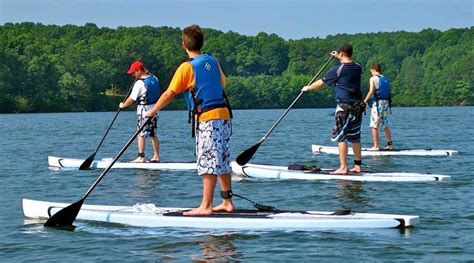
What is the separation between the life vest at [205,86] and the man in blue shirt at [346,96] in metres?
4.48

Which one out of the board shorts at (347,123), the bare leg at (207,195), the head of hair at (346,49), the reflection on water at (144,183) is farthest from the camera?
the board shorts at (347,123)

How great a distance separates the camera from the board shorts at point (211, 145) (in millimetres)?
10992

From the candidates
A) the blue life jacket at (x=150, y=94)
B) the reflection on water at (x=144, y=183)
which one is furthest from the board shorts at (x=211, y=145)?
the blue life jacket at (x=150, y=94)

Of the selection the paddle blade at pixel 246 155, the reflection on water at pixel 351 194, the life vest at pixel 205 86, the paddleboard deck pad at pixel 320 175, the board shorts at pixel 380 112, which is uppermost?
the life vest at pixel 205 86

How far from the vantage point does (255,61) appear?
189 meters

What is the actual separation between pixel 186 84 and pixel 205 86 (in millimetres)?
218

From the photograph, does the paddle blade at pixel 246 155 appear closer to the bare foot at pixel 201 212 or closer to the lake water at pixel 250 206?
the lake water at pixel 250 206

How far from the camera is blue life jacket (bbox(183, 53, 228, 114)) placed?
426 inches

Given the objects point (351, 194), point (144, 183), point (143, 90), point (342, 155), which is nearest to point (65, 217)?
point (351, 194)

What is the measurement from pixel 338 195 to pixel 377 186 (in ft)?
Answer: 4.23

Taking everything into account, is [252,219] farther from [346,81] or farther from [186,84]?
[346,81]

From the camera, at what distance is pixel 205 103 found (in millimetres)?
10938

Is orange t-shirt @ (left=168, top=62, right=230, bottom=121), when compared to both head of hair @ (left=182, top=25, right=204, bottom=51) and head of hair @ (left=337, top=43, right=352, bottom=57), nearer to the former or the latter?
head of hair @ (left=182, top=25, right=204, bottom=51)

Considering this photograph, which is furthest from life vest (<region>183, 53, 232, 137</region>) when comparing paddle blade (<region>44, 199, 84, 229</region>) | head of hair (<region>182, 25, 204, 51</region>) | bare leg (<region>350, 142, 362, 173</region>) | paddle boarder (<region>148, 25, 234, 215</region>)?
bare leg (<region>350, 142, 362, 173</region>)
